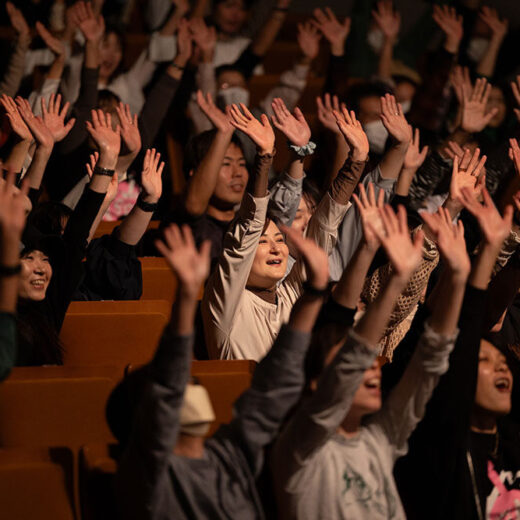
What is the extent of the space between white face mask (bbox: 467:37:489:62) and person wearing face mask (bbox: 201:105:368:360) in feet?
3.15

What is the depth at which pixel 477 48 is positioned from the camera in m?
1.97

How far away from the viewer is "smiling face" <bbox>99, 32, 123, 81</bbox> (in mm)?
1677

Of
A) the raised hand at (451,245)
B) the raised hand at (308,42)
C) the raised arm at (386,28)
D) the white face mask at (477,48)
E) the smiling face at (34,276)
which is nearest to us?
the raised hand at (451,245)

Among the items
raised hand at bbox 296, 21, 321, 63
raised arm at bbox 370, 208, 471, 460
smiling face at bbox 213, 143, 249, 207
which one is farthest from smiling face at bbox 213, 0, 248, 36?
raised arm at bbox 370, 208, 471, 460

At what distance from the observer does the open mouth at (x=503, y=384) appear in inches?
32.7

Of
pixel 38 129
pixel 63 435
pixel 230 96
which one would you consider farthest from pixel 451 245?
pixel 230 96

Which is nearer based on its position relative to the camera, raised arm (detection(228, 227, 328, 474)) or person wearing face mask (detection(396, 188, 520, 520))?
raised arm (detection(228, 227, 328, 474))

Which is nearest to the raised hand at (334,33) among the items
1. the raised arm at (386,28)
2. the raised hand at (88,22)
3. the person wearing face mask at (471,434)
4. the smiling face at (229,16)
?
the raised arm at (386,28)

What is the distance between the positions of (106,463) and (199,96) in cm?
56

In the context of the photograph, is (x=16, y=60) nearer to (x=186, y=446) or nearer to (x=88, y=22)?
(x=88, y=22)

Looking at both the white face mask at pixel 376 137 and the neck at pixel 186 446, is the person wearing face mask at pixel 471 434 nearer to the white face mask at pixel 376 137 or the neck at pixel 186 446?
the neck at pixel 186 446

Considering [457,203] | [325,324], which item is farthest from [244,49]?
[325,324]

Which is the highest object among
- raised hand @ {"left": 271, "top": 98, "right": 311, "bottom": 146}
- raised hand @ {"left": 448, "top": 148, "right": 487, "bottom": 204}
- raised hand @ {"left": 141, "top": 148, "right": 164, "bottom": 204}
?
raised hand @ {"left": 448, "top": 148, "right": 487, "bottom": 204}

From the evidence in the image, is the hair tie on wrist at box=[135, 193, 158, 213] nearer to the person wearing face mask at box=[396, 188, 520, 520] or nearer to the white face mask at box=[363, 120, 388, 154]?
the person wearing face mask at box=[396, 188, 520, 520]
